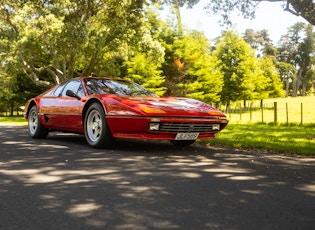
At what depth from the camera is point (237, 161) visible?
16.2 feet

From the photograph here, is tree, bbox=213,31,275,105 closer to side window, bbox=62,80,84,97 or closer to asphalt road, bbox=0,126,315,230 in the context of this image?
side window, bbox=62,80,84,97

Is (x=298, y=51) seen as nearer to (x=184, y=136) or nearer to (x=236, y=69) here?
(x=236, y=69)

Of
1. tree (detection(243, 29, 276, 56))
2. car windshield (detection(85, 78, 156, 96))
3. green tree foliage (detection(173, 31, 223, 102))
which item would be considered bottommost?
car windshield (detection(85, 78, 156, 96))

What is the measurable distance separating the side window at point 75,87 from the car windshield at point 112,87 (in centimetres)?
16

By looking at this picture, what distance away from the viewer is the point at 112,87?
6.80 metres

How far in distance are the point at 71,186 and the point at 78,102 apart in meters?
3.50

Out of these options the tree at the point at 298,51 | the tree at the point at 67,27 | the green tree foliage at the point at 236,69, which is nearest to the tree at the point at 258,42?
the tree at the point at 298,51

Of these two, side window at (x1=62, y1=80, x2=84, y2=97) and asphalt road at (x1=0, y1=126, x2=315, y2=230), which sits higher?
side window at (x1=62, y1=80, x2=84, y2=97)

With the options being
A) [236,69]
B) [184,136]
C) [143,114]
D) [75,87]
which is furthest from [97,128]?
[236,69]

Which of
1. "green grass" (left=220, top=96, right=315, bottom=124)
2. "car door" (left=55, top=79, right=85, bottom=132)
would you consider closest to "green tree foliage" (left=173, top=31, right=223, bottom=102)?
"green grass" (left=220, top=96, right=315, bottom=124)

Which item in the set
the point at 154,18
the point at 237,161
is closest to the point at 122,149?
the point at 237,161

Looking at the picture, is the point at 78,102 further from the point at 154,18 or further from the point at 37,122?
the point at 154,18

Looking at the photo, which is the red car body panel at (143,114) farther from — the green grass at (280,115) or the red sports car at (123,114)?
the green grass at (280,115)

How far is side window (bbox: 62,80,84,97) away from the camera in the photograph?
268 inches
